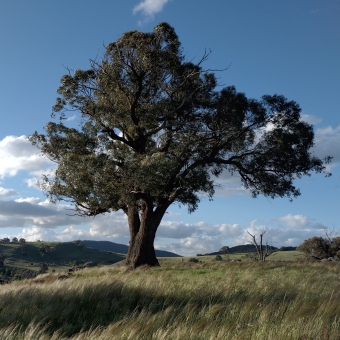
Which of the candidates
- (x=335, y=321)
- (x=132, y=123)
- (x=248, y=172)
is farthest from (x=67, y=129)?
(x=335, y=321)

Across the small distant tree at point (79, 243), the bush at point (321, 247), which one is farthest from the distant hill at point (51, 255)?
the bush at point (321, 247)

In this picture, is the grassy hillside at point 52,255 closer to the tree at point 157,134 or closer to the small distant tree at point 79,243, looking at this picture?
the small distant tree at point 79,243

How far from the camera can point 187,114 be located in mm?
26688

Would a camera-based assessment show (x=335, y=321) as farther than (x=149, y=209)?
No

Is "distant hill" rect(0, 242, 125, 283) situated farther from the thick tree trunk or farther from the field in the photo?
the thick tree trunk

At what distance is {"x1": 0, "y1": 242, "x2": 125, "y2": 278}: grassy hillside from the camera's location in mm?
112438

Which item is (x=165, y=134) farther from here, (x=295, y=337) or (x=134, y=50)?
(x=295, y=337)

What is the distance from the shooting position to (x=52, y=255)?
400 ft

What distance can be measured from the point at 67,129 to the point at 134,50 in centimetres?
669

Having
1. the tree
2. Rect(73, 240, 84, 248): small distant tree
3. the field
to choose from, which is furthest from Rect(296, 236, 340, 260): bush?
Rect(73, 240, 84, 248): small distant tree

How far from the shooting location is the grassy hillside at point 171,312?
7152mm

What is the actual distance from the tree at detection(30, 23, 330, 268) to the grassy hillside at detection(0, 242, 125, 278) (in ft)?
284

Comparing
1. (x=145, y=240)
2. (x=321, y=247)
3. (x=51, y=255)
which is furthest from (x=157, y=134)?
(x=51, y=255)

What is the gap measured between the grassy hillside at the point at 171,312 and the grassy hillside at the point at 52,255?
330ft
